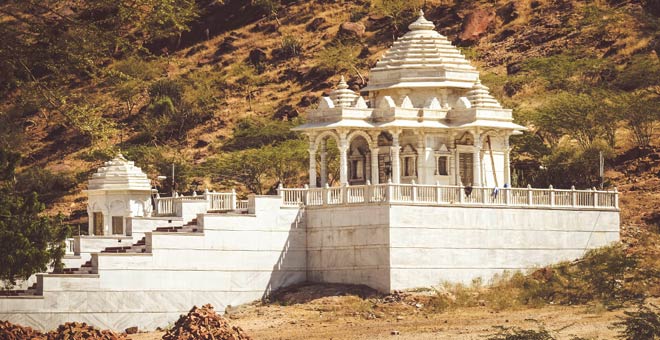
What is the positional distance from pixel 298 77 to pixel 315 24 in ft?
33.4

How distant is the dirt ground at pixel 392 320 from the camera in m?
56.8

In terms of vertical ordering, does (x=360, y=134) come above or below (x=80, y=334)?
above

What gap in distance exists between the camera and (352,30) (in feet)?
396

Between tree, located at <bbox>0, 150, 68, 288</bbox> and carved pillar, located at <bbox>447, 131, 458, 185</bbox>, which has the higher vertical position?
carved pillar, located at <bbox>447, 131, 458, 185</bbox>

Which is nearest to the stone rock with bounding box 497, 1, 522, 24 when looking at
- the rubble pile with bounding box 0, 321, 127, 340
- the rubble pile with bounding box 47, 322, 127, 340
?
the rubble pile with bounding box 0, 321, 127, 340

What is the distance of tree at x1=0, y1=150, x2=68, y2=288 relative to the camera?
205 ft

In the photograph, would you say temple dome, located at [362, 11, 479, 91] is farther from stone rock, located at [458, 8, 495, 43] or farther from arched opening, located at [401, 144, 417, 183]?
stone rock, located at [458, 8, 495, 43]

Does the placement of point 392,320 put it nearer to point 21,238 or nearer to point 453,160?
point 453,160

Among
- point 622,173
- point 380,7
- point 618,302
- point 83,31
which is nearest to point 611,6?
point 380,7

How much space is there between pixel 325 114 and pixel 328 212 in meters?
4.46

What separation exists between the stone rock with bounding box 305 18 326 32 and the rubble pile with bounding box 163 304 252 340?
74881 millimetres

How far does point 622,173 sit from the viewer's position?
83125 millimetres

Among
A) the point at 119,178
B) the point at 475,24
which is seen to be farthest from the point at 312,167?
the point at 475,24

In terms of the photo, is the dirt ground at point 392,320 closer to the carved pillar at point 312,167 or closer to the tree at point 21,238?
the tree at point 21,238
